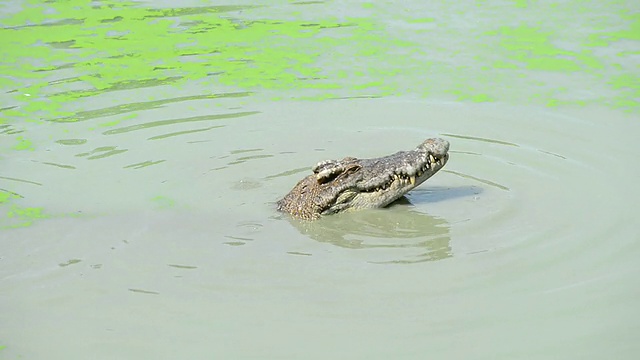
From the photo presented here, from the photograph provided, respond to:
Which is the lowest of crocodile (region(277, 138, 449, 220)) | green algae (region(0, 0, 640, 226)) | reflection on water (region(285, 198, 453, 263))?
reflection on water (region(285, 198, 453, 263))

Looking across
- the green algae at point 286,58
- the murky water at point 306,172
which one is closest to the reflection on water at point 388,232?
the murky water at point 306,172

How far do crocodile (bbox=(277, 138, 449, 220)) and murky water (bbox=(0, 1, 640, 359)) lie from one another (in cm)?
16

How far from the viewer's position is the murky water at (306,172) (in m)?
5.74

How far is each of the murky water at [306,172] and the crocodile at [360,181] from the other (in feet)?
0.52

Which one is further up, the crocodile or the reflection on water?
the crocodile

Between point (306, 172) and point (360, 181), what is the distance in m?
0.97

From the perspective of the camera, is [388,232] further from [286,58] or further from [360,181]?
[286,58]

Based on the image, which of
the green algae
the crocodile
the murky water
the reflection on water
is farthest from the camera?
the green algae

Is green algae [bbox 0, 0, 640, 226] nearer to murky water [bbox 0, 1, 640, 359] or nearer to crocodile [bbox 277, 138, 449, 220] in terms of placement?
murky water [bbox 0, 1, 640, 359]

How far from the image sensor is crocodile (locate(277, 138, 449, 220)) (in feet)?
25.0

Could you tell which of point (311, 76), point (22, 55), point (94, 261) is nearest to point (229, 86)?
point (311, 76)

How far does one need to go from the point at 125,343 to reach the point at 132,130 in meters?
4.29

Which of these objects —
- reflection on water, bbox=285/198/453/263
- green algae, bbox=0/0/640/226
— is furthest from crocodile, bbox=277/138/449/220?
green algae, bbox=0/0/640/226

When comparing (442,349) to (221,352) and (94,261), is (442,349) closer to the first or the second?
(221,352)
